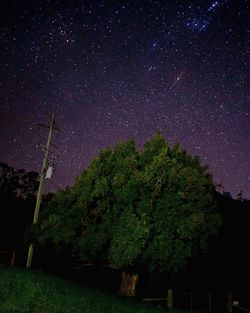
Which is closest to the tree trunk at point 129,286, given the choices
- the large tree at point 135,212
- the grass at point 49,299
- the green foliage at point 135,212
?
the green foliage at point 135,212

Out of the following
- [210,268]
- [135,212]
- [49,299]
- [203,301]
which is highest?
[135,212]

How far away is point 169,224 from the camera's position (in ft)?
68.3

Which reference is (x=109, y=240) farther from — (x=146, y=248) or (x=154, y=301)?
(x=154, y=301)

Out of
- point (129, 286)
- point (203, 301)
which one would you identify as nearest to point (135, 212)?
point (129, 286)

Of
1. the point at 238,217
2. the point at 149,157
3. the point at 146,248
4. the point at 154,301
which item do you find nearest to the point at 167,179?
the point at 149,157

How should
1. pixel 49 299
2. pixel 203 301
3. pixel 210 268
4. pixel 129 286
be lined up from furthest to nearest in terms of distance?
pixel 210 268 < pixel 203 301 < pixel 129 286 < pixel 49 299

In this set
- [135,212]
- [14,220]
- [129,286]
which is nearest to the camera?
[135,212]

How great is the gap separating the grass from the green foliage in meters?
2.63

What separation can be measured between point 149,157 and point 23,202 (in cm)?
2511

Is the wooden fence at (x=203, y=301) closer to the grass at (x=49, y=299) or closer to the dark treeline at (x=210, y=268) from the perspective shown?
the dark treeline at (x=210, y=268)

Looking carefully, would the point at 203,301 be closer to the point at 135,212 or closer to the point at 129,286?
the point at 129,286

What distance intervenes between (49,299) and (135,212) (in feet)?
24.5

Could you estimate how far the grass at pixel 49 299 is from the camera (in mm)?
13759

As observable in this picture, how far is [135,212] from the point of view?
69.7 feet
